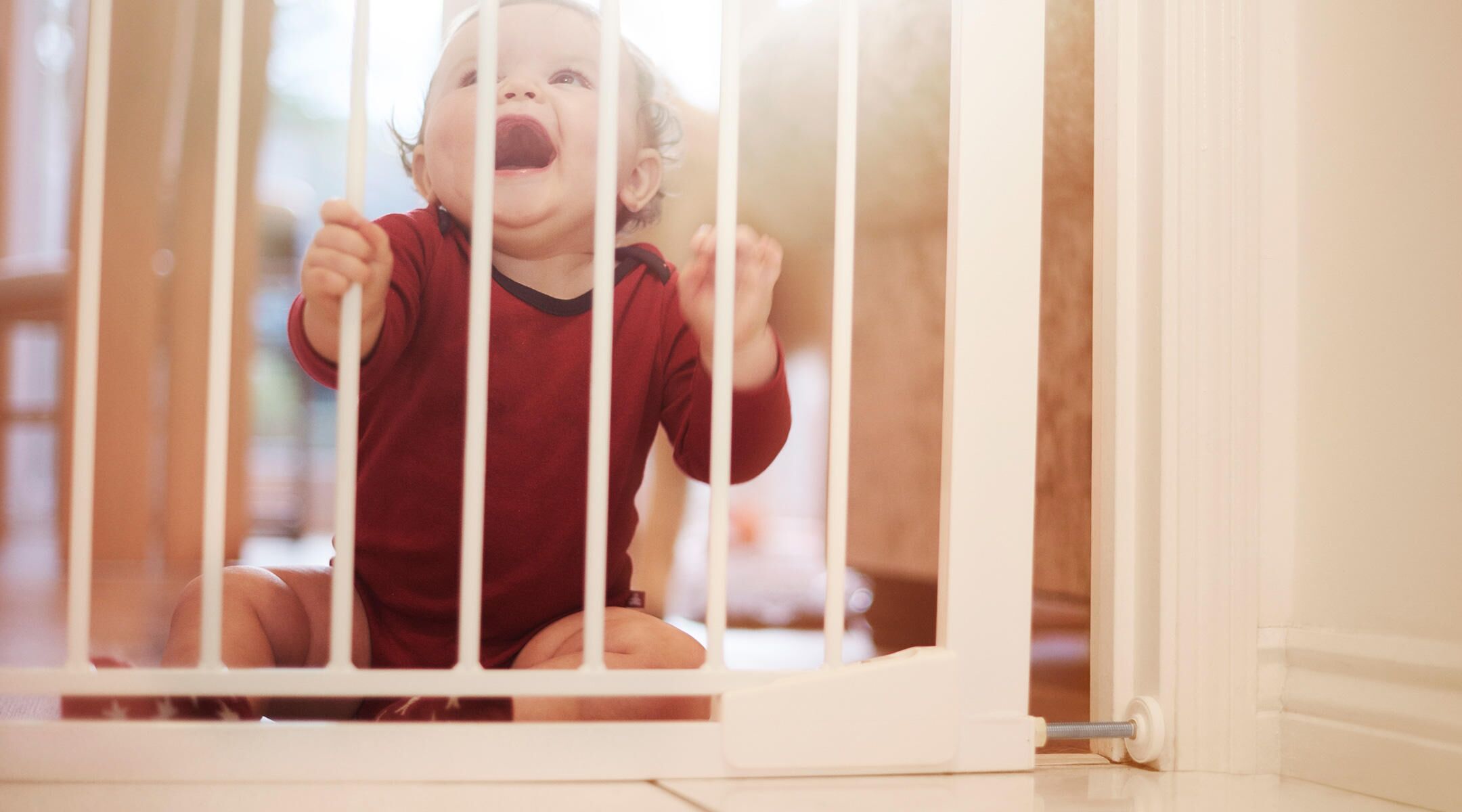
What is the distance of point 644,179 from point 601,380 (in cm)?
35

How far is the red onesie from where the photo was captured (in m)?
0.79

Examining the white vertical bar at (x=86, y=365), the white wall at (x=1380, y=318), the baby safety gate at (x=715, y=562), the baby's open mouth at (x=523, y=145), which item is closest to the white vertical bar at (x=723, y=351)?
the baby safety gate at (x=715, y=562)

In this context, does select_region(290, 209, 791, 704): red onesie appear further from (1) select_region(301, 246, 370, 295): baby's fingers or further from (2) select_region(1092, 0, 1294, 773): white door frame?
(2) select_region(1092, 0, 1294, 773): white door frame

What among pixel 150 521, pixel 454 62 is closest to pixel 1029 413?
pixel 454 62

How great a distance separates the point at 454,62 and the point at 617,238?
21 centimetres

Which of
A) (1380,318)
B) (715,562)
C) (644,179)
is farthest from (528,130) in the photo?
(1380,318)

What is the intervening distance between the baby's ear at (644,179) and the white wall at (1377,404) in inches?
21.2

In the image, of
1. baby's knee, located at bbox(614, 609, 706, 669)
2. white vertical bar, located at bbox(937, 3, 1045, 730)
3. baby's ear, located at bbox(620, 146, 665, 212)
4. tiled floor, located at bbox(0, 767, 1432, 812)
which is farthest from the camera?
baby's ear, located at bbox(620, 146, 665, 212)

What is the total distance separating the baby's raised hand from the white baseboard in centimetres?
47

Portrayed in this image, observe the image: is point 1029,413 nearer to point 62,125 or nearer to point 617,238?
point 617,238

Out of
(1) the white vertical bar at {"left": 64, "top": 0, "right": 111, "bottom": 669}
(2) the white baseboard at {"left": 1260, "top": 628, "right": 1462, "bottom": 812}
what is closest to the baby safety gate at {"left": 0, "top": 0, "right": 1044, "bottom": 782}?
(1) the white vertical bar at {"left": 64, "top": 0, "right": 111, "bottom": 669}

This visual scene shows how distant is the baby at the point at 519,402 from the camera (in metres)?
0.77

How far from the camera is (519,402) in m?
0.80

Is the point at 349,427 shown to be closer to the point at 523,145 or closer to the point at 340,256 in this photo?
the point at 340,256
